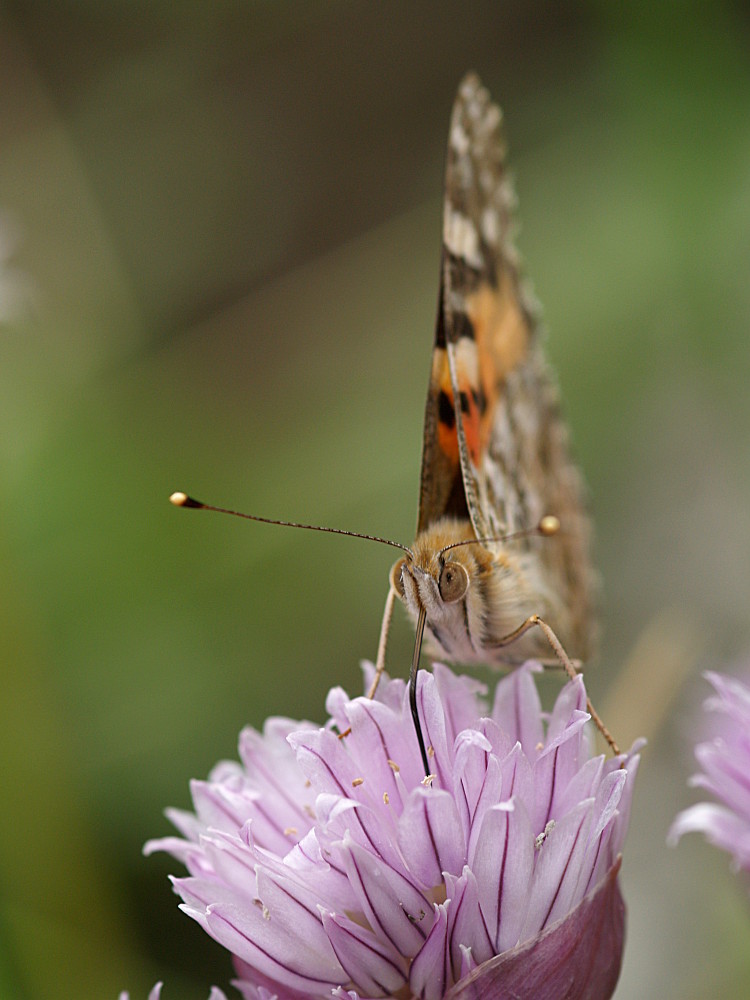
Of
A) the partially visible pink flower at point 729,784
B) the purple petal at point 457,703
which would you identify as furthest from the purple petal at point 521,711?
the partially visible pink flower at point 729,784

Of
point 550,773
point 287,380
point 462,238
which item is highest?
point 287,380

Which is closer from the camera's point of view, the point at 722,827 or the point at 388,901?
the point at 388,901

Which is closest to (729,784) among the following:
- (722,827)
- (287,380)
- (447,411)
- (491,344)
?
(722,827)

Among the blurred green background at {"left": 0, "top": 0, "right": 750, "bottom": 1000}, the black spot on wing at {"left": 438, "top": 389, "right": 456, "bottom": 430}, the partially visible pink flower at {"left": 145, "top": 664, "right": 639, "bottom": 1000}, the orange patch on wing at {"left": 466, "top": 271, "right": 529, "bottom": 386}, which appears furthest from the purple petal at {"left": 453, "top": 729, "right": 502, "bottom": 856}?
the blurred green background at {"left": 0, "top": 0, "right": 750, "bottom": 1000}

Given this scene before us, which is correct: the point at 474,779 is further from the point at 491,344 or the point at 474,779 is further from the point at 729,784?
the point at 491,344

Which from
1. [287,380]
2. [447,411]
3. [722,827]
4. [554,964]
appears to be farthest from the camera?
[287,380]

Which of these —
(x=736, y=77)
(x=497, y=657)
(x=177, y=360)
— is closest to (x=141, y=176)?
(x=177, y=360)

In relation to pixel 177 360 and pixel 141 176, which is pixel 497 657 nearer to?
pixel 177 360

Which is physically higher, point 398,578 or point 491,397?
point 491,397
